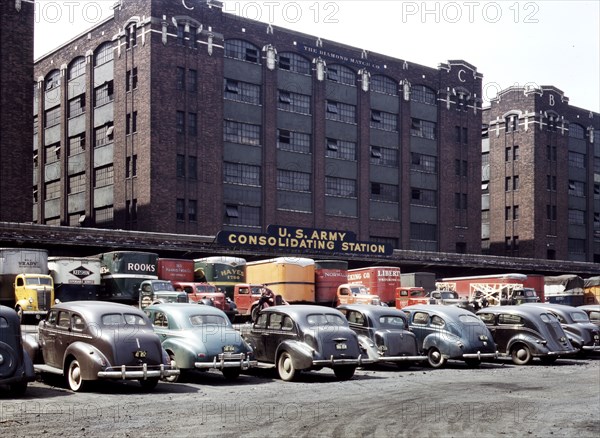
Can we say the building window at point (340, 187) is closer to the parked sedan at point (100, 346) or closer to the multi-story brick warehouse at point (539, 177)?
the multi-story brick warehouse at point (539, 177)

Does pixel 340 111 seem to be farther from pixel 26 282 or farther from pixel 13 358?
pixel 13 358

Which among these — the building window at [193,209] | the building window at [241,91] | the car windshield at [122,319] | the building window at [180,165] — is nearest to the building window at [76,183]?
the building window at [180,165]

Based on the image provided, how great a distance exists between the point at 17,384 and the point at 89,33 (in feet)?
196

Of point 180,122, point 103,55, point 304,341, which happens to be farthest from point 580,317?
point 103,55

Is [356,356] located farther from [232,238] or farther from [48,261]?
[232,238]

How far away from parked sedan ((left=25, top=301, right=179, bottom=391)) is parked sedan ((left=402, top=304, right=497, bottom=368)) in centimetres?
1027

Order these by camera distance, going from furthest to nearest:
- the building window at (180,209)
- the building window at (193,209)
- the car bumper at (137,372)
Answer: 1. the building window at (193,209)
2. the building window at (180,209)
3. the car bumper at (137,372)

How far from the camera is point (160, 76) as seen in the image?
63.7 m

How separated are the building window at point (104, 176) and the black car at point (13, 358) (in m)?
51.7

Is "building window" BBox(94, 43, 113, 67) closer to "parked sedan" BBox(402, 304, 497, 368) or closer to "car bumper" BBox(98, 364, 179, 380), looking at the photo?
"parked sedan" BBox(402, 304, 497, 368)

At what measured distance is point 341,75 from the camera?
74938mm

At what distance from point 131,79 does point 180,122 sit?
5.14 m

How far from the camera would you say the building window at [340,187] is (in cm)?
7375

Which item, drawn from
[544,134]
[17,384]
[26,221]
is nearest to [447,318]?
[17,384]
